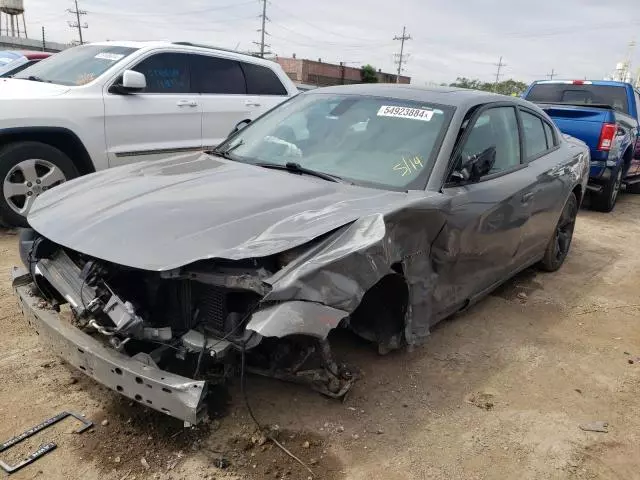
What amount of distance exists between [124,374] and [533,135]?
380cm

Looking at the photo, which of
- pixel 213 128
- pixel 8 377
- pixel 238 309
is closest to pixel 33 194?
pixel 213 128

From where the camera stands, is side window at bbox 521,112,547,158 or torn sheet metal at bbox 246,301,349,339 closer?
torn sheet metal at bbox 246,301,349,339

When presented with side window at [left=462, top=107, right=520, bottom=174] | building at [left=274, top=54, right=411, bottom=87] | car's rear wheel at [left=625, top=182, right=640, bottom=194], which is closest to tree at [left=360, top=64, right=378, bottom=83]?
building at [left=274, top=54, right=411, bottom=87]

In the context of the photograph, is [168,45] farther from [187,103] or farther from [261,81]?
[261,81]

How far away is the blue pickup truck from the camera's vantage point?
8078 millimetres

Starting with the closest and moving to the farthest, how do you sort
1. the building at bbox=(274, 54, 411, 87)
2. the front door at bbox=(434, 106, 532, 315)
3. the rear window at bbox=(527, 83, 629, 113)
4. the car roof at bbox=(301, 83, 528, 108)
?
1. the front door at bbox=(434, 106, 532, 315)
2. the car roof at bbox=(301, 83, 528, 108)
3. the rear window at bbox=(527, 83, 629, 113)
4. the building at bbox=(274, 54, 411, 87)

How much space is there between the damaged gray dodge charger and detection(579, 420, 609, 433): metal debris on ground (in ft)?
3.17

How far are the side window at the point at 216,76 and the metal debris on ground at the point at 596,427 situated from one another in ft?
17.5

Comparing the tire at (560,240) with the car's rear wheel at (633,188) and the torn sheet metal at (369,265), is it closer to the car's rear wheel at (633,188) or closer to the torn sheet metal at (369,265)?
the torn sheet metal at (369,265)

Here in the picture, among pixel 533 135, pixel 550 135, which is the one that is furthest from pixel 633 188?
pixel 533 135

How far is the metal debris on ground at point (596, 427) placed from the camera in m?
2.96

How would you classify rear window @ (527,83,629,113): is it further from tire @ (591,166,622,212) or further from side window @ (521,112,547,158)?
side window @ (521,112,547,158)

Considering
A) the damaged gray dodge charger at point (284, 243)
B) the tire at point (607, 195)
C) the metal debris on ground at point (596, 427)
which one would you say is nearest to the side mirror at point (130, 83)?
the damaged gray dodge charger at point (284, 243)

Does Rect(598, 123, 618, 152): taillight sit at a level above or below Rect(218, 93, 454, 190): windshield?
below
